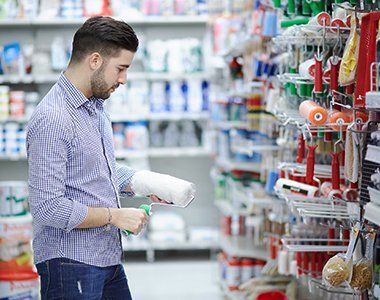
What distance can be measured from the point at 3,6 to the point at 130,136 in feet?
5.41

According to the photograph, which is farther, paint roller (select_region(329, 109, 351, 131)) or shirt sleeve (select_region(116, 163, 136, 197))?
shirt sleeve (select_region(116, 163, 136, 197))

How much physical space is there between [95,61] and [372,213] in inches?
42.2

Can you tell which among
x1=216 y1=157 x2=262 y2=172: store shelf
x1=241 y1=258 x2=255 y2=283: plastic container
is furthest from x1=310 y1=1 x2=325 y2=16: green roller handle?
x1=241 y1=258 x2=255 y2=283: plastic container

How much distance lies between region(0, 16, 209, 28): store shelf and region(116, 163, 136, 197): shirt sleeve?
456 centimetres

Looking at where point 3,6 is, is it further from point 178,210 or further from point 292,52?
point 292,52

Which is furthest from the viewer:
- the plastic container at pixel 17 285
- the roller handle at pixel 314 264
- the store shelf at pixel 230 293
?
the store shelf at pixel 230 293

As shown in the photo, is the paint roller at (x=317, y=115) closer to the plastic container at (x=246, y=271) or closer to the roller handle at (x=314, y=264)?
the roller handle at (x=314, y=264)

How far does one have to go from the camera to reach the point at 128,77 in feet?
26.0

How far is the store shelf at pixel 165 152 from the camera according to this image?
7870mm

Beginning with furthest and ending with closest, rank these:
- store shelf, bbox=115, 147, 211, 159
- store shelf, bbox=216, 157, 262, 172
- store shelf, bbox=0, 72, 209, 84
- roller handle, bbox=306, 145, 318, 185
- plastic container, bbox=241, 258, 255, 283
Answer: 1. store shelf, bbox=115, 147, 211, 159
2. store shelf, bbox=0, 72, 209, 84
3. plastic container, bbox=241, 258, 255, 283
4. store shelf, bbox=216, 157, 262, 172
5. roller handle, bbox=306, 145, 318, 185

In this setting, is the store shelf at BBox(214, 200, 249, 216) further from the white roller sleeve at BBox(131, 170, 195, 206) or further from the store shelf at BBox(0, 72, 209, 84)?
the white roller sleeve at BBox(131, 170, 195, 206)

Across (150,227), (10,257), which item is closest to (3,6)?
(150,227)

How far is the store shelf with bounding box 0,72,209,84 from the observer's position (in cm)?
776

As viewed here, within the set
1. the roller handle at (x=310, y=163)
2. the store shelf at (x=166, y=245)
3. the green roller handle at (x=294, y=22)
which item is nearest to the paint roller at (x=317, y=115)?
the roller handle at (x=310, y=163)
